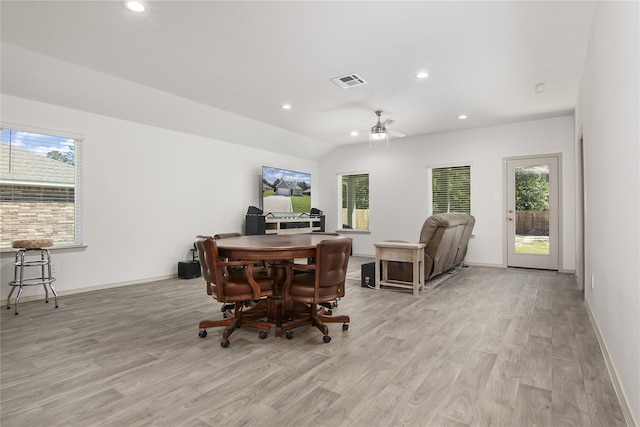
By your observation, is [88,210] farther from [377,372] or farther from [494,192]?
[494,192]

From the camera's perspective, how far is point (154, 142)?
17.6 ft

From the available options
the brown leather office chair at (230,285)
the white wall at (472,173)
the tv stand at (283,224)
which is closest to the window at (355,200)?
the white wall at (472,173)

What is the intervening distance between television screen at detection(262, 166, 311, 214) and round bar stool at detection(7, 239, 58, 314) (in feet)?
11.8

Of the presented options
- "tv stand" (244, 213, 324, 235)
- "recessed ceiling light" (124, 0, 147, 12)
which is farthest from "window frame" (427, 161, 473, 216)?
"recessed ceiling light" (124, 0, 147, 12)

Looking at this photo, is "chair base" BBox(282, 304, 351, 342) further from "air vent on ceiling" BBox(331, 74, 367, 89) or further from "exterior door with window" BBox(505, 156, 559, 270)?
"exterior door with window" BBox(505, 156, 559, 270)

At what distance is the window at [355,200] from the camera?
8453 millimetres

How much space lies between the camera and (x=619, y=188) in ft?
6.03

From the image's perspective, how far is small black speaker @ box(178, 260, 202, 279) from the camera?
17.7ft

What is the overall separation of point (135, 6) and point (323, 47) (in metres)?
1.64

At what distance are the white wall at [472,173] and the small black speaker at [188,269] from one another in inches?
161

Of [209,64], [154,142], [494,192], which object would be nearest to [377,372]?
[209,64]

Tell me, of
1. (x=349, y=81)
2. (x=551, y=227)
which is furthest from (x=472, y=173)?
A: (x=349, y=81)

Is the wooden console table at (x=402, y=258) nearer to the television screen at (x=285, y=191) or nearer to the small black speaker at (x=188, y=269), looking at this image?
the small black speaker at (x=188, y=269)

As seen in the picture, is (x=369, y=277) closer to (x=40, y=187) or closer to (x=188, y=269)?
(x=188, y=269)
